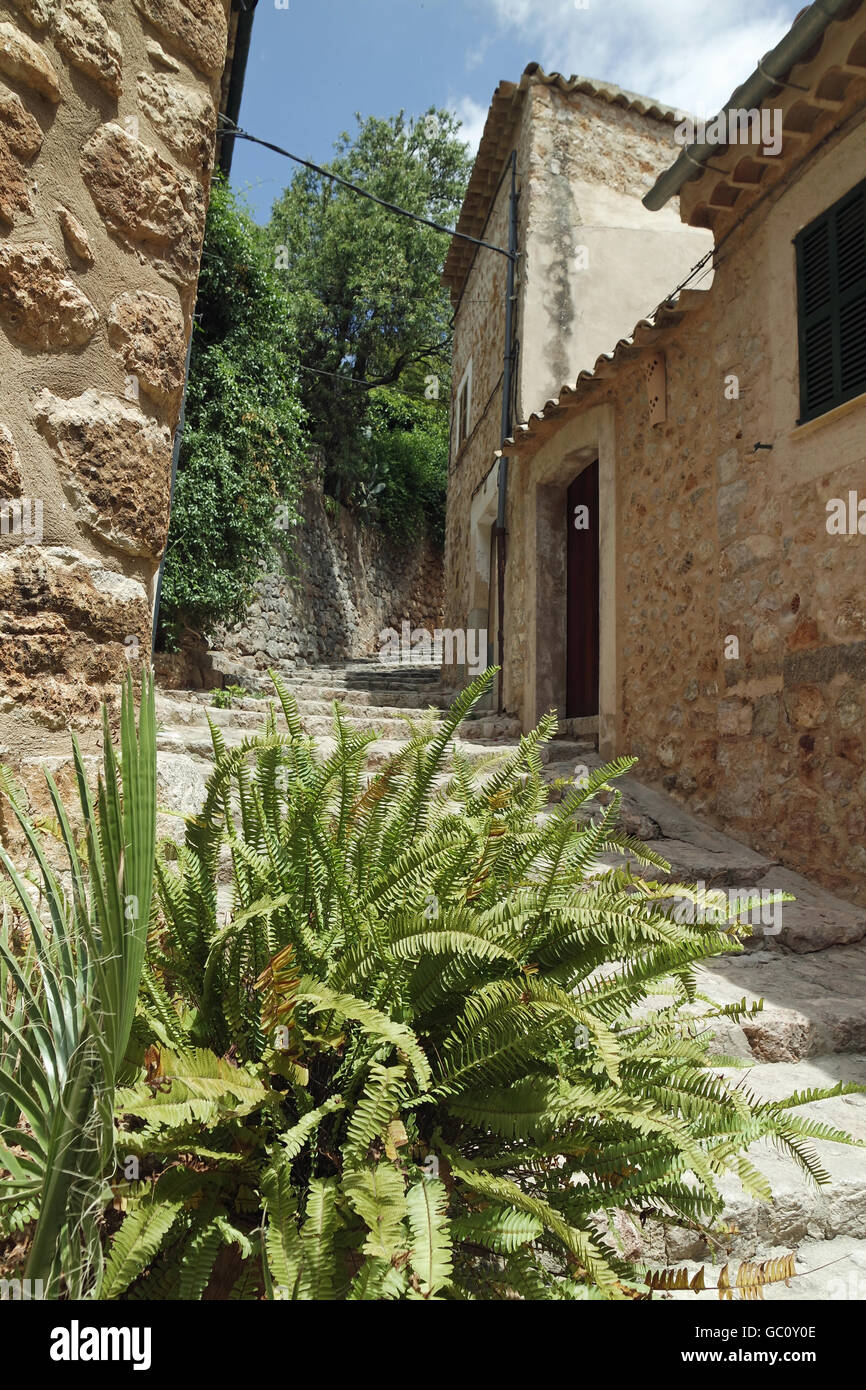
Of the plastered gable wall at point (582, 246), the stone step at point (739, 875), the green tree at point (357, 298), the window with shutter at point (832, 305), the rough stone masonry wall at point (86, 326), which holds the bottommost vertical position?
the stone step at point (739, 875)

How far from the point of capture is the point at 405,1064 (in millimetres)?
1246

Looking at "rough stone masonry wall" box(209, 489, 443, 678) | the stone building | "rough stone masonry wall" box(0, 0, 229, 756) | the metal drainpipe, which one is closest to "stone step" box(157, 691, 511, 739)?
the metal drainpipe

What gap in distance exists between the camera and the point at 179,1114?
42.4 inches

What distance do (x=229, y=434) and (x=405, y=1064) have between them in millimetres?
7530

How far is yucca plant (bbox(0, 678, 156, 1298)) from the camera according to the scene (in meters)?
0.94

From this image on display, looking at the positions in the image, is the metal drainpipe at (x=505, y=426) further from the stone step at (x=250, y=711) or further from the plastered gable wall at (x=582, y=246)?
the stone step at (x=250, y=711)

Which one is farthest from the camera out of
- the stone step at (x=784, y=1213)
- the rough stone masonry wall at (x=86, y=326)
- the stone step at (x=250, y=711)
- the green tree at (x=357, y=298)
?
the green tree at (x=357, y=298)

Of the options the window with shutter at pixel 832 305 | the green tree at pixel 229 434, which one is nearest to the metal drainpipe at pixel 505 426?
the green tree at pixel 229 434

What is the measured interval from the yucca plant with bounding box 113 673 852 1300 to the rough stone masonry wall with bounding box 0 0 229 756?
34cm

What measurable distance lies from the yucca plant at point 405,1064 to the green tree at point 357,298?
12.6 m

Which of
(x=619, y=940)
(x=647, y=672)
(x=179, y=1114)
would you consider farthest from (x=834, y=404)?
(x=179, y=1114)

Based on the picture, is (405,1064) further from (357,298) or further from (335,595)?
(357,298)

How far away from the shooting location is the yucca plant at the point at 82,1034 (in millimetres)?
944

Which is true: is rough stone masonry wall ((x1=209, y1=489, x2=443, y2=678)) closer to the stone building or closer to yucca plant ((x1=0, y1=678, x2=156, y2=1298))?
the stone building
